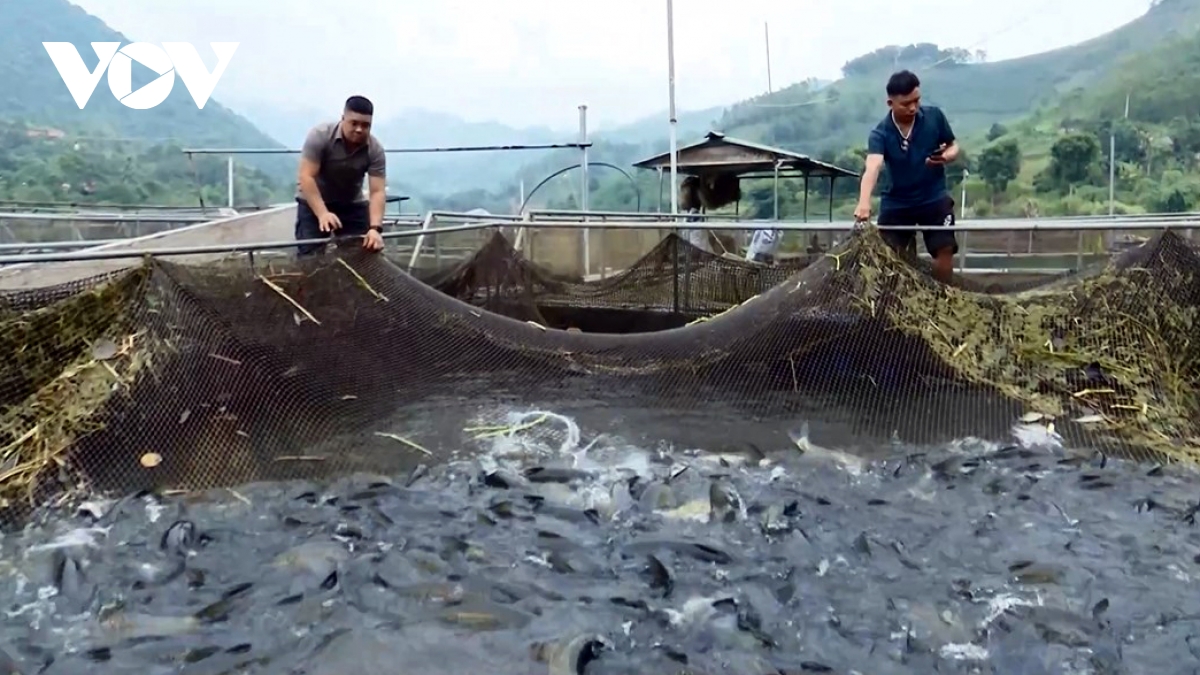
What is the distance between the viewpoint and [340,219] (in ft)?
24.0

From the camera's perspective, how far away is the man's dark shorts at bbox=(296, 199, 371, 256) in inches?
282

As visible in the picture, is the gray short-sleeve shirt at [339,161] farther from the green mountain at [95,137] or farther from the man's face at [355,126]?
the green mountain at [95,137]

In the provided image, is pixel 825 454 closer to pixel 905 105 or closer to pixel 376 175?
pixel 905 105

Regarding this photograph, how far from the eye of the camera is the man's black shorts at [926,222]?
275 inches

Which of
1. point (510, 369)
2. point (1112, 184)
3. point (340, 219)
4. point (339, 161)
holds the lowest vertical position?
point (510, 369)

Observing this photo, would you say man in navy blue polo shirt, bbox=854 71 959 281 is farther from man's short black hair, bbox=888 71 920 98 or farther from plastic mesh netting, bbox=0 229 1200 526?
plastic mesh netting, bbox=0 229 1200 526

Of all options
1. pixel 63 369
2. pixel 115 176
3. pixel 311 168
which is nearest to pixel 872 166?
pixel 311 168

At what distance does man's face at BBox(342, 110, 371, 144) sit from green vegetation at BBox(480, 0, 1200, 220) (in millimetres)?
9706

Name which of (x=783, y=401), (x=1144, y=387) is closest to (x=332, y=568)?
(x=783, y=401)

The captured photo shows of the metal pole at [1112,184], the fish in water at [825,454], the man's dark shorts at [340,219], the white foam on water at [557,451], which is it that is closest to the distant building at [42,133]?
the metal pole at [1112,184]

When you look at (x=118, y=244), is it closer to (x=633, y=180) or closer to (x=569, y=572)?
(x=569, y=572)

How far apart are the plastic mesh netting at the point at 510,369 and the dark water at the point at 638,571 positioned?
11.1 inches

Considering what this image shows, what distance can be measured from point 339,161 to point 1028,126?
2452 inches

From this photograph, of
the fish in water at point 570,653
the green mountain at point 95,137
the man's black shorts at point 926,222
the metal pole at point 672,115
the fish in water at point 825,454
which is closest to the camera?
the fish in water at point 570,653
